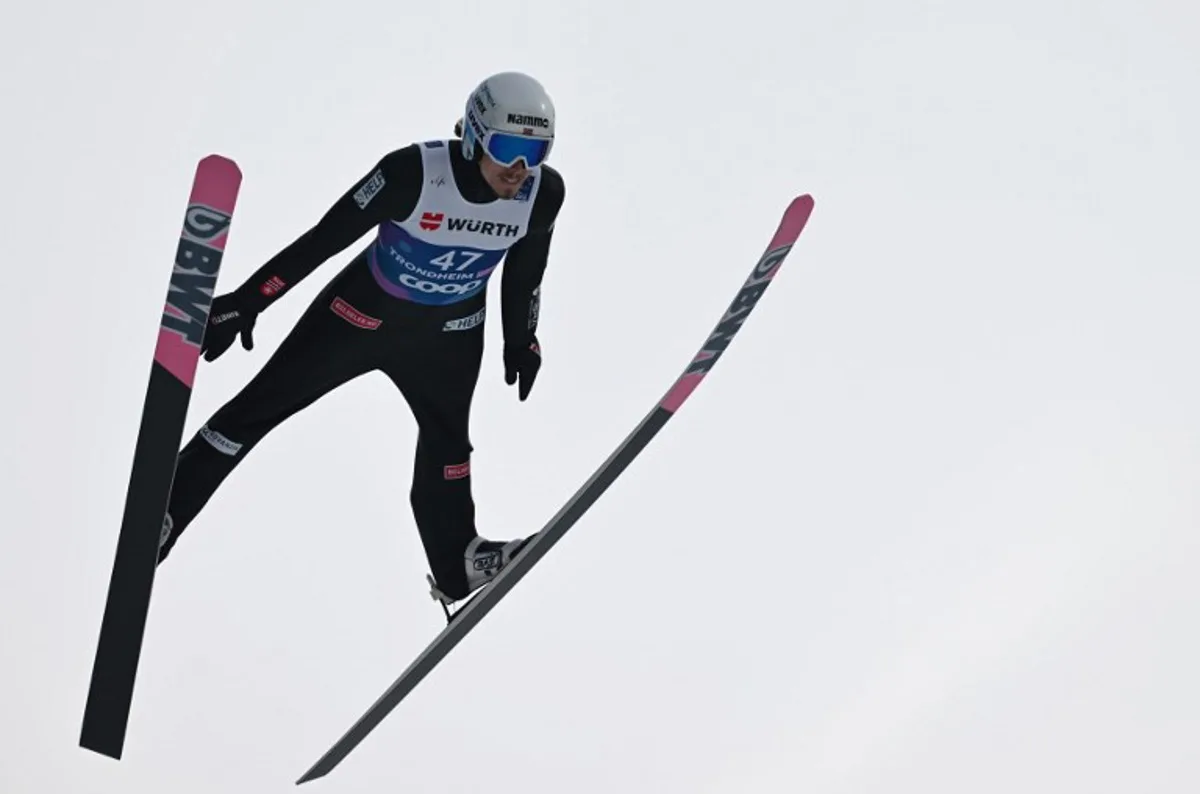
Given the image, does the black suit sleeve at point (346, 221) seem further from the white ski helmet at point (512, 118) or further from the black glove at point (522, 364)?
the black glove at point (522, 364)

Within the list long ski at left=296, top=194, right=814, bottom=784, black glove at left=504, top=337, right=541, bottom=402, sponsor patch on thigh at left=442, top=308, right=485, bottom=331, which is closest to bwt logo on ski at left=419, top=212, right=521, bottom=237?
sponsor patch on thigh at left=442, top=308, right=485, bottom=331

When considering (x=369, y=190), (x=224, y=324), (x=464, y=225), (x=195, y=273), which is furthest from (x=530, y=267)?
(x=195, y=273)

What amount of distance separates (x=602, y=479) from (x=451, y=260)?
2.62 feet

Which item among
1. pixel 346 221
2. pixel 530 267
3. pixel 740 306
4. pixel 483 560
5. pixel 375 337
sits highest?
pixel 740 306

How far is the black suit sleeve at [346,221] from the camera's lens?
15.8 ft

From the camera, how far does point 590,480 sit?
17.3ft

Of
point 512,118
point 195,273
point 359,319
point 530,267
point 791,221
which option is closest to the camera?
point 195,273

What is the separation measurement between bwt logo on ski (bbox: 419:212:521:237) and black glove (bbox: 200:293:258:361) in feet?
1.75

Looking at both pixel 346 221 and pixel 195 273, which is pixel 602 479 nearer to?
pixel 346 221

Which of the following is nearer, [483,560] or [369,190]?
[369,190]

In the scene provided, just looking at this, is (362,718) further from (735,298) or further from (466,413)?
(735,298)

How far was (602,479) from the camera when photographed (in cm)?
527

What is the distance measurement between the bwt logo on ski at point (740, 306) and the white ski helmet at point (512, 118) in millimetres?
958

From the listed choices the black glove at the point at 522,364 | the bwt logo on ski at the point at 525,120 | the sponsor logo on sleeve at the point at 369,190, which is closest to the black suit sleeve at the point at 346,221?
the sponsor logo on sleeve at the point at 369,190
